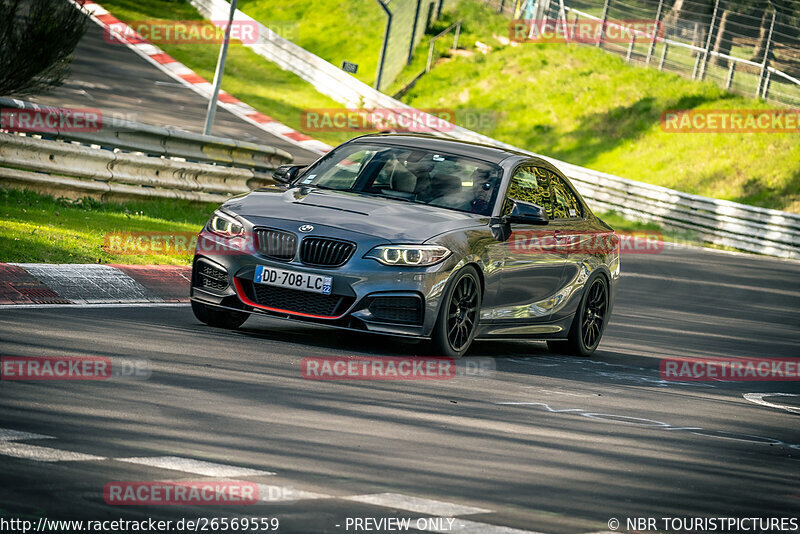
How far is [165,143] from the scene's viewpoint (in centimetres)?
1669

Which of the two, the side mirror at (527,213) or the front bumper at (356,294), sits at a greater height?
the side mirror at (527,213)

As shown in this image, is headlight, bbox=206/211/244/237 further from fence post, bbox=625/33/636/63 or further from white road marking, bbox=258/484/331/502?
Answer: fence post, bbox=625/33/636/63

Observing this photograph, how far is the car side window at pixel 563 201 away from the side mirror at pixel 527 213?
106cm

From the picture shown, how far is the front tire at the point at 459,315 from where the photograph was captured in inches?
369

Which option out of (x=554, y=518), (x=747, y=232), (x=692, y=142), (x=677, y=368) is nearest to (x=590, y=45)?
(x=692, y=142)

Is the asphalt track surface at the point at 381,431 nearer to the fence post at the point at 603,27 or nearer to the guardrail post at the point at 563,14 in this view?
the fence post at the point at 603,27

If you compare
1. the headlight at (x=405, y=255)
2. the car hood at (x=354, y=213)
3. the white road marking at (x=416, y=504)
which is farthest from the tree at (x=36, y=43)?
the white road marking at (x=416, y=504)

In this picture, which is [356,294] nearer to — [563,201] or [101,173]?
[563,201]

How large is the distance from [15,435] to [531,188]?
6219 millimetres

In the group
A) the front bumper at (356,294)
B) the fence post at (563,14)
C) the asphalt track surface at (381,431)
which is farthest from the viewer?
the fence post at (563,14)

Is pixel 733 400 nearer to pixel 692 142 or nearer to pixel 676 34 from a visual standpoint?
pixel 692 142

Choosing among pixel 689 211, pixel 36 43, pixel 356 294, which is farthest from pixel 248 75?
pixel 356 294

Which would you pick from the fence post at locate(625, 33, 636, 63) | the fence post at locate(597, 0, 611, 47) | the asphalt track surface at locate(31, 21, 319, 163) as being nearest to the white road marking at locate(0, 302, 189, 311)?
the asphalt track surface at locate(31, 21, 319, 163)

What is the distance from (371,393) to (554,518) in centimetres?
273
